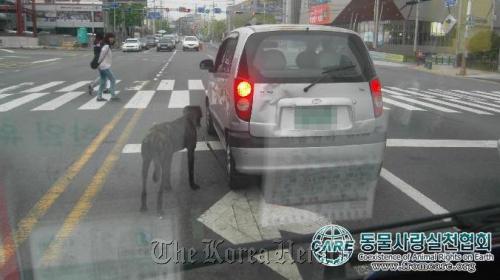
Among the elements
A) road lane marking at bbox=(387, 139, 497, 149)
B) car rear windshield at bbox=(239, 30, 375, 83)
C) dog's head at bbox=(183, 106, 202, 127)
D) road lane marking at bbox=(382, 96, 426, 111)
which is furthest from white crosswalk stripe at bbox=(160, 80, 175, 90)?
car rear windshield at bbox=(239, 30, 375, 83)

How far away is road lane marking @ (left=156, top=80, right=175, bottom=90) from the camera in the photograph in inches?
603

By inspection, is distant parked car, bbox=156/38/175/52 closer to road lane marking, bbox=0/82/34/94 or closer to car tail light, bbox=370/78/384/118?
road lane marking, bbox=0/82/34/94

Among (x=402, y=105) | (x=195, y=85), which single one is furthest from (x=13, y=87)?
(x=402, y=105)

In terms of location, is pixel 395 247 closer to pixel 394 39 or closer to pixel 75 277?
pixel 75 277

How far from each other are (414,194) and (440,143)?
2.89 meters

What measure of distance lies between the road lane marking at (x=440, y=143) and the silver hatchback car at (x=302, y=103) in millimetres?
2809

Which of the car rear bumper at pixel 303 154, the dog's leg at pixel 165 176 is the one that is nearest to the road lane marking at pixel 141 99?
the dog's leg at pixel 165 176

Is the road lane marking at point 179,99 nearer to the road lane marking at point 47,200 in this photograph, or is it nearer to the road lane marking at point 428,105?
the road lane marking at point 47,200

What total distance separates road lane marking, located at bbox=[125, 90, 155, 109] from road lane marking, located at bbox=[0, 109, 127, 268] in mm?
3714

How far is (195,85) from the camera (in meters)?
16.4

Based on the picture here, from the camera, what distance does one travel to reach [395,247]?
2244mm

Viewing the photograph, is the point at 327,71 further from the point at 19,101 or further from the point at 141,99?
the point at 19,101

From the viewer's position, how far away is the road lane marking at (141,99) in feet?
37.4

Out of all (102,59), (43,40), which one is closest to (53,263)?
(102,59)
